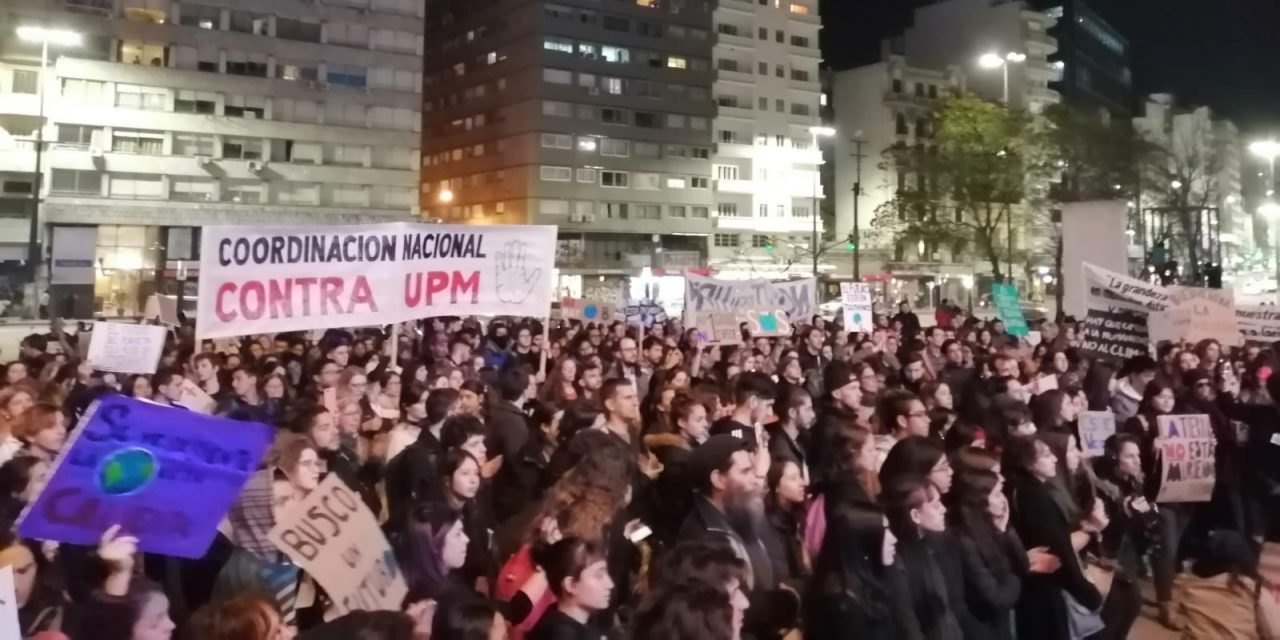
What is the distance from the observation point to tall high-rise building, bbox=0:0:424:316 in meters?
47.0

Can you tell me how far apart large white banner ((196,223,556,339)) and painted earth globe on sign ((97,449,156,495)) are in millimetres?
4184

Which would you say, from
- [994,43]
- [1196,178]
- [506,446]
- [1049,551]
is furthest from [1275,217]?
[506,446]

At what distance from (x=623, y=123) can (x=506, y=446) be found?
62534 millimetres

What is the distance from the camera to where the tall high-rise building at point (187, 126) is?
154 feet

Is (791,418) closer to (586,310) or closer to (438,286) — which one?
(438,286)

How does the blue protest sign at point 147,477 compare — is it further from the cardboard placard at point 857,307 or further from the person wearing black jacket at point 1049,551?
the cardboard placard at point 857,307

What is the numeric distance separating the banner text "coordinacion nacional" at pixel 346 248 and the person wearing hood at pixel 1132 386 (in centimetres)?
594

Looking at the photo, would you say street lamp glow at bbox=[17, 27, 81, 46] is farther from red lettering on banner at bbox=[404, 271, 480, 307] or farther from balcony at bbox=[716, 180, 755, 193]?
balcony at bbox=[716, 180, 755, 193]

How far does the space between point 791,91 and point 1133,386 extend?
6627 cm

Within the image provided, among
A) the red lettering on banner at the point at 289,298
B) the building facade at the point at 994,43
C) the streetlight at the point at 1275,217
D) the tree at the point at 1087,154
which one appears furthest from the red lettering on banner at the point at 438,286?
the building facade at the point at 994,43

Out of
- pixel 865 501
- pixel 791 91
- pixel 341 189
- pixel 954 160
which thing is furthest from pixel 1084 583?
pixel 791 91

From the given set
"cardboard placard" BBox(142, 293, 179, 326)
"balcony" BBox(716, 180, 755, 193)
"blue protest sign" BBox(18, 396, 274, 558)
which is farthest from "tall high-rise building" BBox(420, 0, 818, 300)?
"blue protest sign" BBox(18, 396, 274, 558)

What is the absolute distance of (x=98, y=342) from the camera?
31.1 feet

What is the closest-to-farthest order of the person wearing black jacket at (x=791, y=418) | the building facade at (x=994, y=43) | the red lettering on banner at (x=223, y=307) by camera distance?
the person wearing black jacket at (x=791, y=418)
the red lettering on banner at (x=223, y=307)
the building facade at (x=994, y=43)
